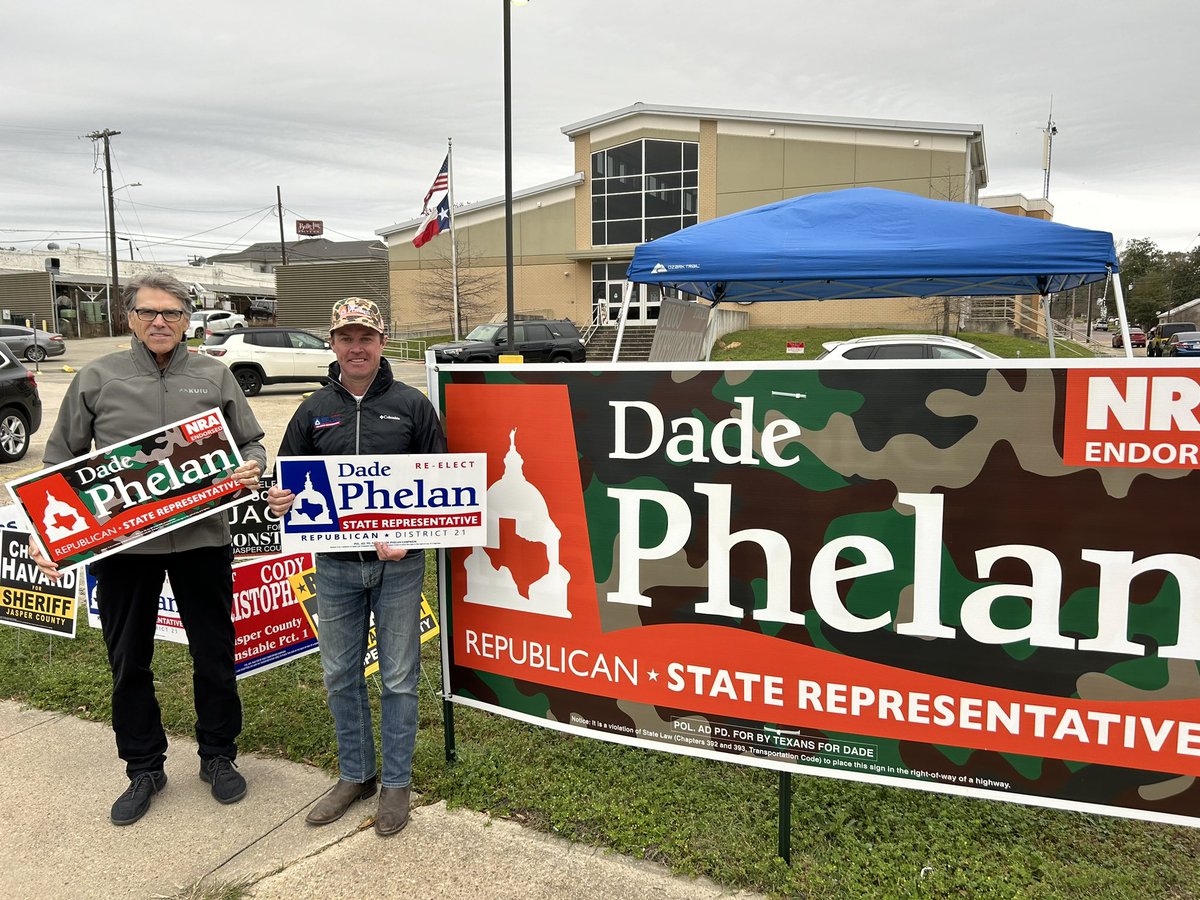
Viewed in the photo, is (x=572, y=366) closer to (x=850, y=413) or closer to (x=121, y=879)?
(x=850, y=413)

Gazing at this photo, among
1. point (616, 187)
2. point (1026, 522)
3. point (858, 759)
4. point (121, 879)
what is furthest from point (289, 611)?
point (616, 187)

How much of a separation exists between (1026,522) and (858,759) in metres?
0.91

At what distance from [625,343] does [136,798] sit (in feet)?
89.2

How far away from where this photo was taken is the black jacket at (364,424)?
114 inches

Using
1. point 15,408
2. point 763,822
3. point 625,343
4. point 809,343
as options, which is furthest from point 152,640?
point 625,343

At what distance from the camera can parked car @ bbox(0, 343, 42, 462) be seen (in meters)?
10.3

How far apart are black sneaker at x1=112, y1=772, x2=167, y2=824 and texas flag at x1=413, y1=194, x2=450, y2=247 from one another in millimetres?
22334

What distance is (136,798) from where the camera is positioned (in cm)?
305

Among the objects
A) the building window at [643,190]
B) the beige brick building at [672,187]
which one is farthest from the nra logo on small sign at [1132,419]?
the building window at [643,190]

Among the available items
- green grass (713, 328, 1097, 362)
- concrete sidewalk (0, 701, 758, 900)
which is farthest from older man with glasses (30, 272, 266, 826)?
green grass (713, 328, 1097, 362)

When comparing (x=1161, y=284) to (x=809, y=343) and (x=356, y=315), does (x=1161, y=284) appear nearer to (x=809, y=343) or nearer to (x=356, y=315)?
(x=809, y=343)

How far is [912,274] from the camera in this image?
7.17 metres

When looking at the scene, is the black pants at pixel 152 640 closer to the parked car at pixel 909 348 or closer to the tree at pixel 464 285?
the parked car at pixel 909 348

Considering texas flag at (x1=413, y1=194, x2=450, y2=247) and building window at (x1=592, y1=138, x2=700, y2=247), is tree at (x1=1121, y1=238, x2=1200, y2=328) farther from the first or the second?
texas flag at (x1=413, y1=194, x2=450, y2=247)
